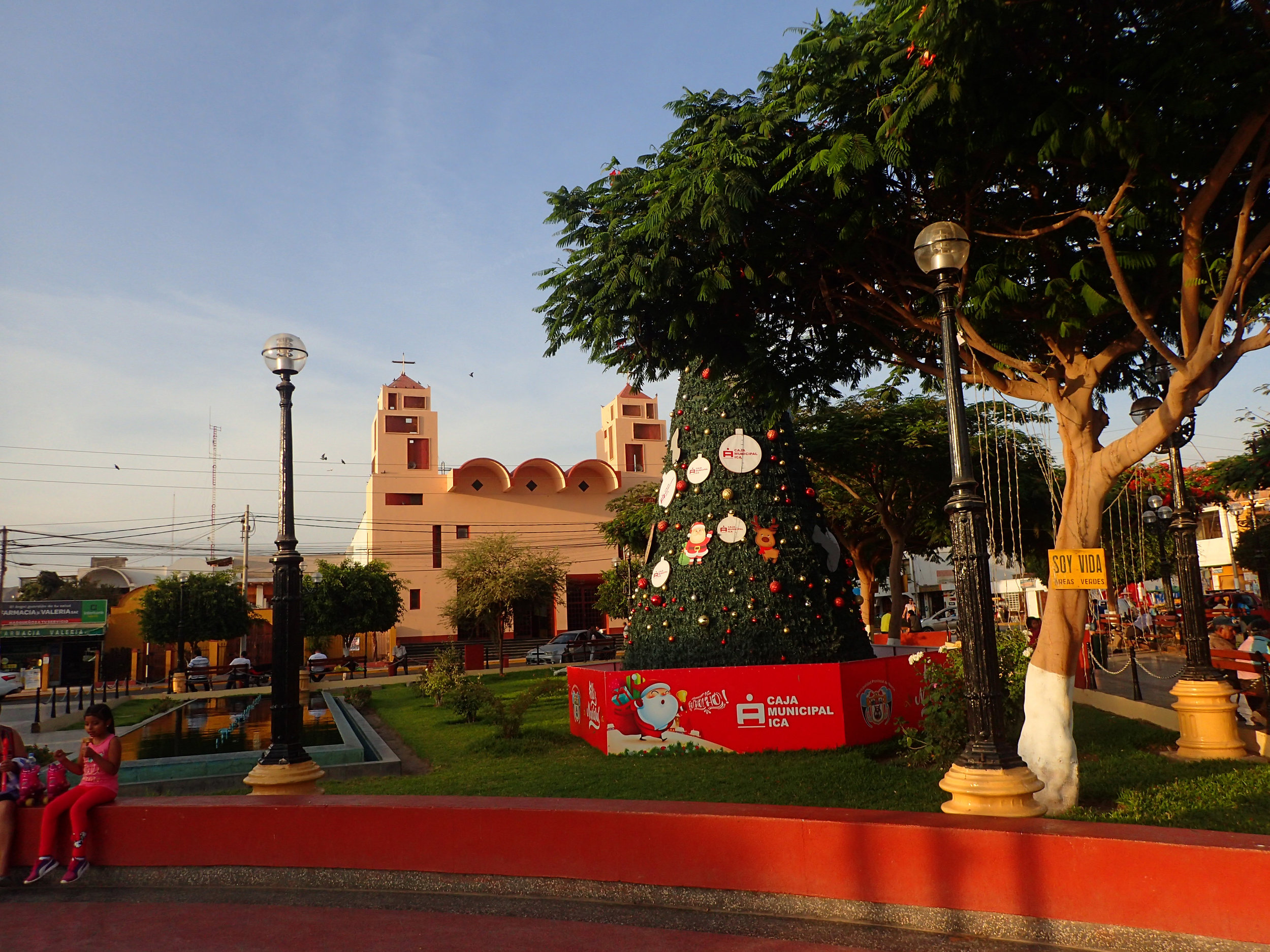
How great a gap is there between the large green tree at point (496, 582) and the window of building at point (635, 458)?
14157 millimetres

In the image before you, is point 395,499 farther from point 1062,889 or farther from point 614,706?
point 1062,889

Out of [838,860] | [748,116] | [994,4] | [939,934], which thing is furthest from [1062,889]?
[748,116]

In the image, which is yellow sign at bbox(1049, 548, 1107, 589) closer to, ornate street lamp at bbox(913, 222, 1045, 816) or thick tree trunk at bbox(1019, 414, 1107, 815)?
thick tree trunk at bbox(1019, 414, 1107, 815)

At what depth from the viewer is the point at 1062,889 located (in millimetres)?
5102

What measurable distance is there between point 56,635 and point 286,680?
39.2m

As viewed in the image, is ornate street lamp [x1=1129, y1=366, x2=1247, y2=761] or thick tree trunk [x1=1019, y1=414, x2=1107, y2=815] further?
ornate street lamp [x1=1129, y1=366, x2=1247, y2=761]

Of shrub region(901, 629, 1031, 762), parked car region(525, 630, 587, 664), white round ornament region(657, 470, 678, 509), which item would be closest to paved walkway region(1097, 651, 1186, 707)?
shrub region(901, 629, 1031, 762)

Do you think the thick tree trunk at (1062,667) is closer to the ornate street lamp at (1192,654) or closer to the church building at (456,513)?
the ornate street lamp at (1192,654)

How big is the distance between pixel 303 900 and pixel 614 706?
20.6 feet

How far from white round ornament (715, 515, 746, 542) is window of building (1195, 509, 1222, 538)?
3476 cm

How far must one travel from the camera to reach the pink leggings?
23.2 ft

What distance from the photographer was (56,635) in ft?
130

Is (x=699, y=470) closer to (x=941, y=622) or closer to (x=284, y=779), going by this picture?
(x=284, y=779)

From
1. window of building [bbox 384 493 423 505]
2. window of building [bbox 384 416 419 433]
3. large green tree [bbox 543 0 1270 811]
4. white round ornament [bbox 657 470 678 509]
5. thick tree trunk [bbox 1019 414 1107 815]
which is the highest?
window of building [bbox 384 416 419 433]
